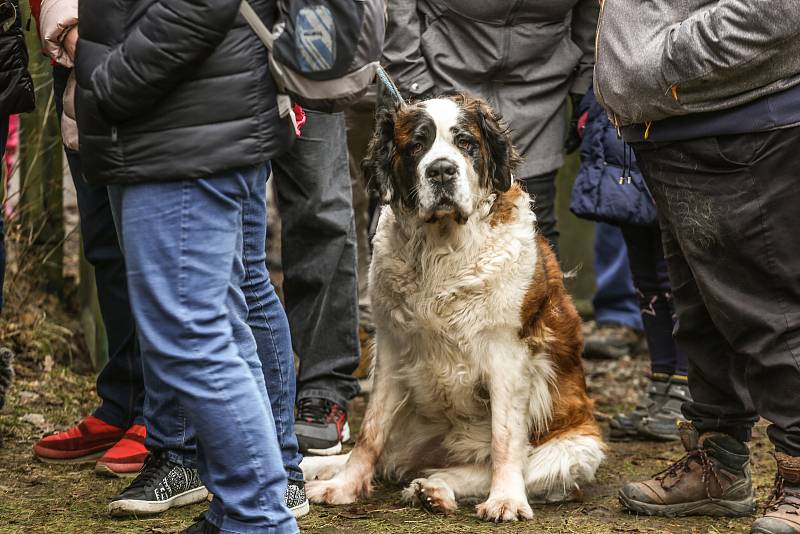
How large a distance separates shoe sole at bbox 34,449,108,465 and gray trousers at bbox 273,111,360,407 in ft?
2.88

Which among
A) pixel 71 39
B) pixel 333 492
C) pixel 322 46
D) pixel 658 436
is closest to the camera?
pixel 322 46

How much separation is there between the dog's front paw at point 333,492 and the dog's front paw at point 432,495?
203mm

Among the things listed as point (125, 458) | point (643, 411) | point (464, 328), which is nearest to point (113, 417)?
point (125, 458)

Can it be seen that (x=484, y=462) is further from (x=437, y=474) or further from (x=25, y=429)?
(x=25, y=429)

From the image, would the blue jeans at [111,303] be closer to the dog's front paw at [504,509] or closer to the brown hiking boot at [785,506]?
the dog's front paw at [504,509]

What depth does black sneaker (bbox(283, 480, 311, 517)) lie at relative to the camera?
352 centimetres

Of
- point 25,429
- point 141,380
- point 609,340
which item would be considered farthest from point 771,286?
point 609,340

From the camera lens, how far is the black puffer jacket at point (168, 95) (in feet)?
8.30

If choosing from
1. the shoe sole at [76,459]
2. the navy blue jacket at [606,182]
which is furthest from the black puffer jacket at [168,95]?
the navy blue jacket at [606,182]

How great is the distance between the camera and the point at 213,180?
2682mm

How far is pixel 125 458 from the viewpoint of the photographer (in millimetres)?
4078

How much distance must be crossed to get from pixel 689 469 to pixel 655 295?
1404 millimetres

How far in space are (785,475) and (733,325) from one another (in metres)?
0.52

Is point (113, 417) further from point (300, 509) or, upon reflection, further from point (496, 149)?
point (496, 149)
